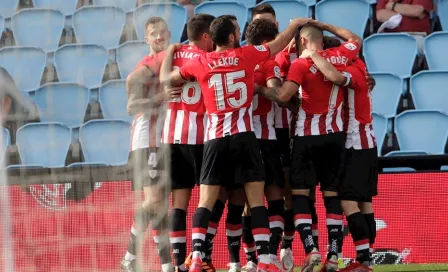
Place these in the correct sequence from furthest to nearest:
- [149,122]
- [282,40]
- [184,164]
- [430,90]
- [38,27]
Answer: [430,90] < [184,164] < [282,40] < [149,122] < [38,27]

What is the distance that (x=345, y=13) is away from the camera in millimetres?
11156

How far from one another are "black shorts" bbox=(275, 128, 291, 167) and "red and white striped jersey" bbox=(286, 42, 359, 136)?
0.98ft

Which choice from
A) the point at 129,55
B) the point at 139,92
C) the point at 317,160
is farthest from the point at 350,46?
the point at 129,55

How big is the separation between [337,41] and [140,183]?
277 cm

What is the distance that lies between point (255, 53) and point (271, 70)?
0.42m

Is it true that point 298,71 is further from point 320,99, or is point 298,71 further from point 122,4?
point 122,4

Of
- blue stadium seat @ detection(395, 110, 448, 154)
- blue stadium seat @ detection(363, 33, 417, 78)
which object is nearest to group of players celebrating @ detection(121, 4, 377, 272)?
blue stadium seat @ detection(395, 110, 448, 154)

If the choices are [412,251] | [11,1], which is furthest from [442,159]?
[11,1]

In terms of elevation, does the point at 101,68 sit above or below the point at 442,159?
above

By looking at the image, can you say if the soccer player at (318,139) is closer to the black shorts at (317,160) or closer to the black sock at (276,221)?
the black shorts at (317,160)

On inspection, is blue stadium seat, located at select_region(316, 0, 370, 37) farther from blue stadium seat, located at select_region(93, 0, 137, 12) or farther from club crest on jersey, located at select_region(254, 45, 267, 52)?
blue stadium seat, located at select_region(93, 0, 137, 12)

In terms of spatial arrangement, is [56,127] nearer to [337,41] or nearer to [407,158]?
[337,41]

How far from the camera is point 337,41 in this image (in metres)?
7.80

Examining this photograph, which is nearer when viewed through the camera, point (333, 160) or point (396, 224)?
point (333, 160)
